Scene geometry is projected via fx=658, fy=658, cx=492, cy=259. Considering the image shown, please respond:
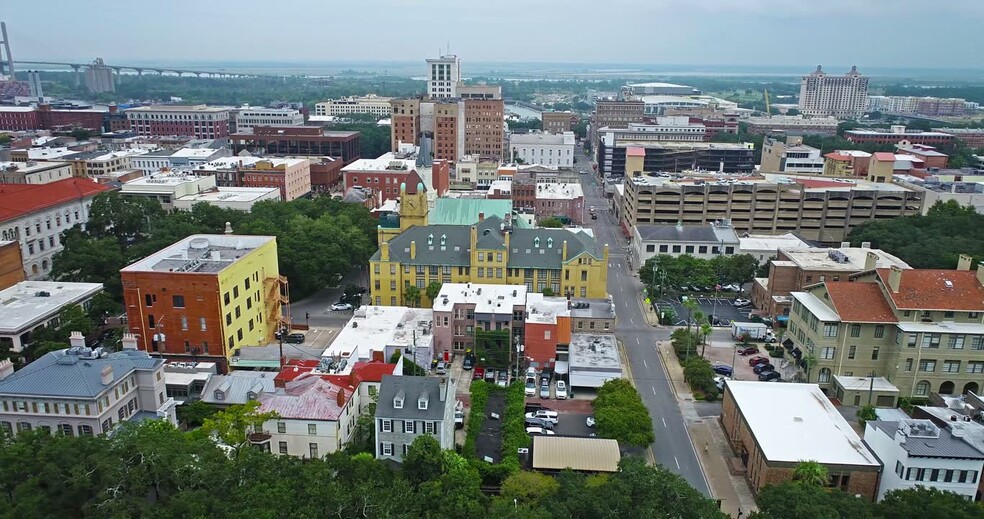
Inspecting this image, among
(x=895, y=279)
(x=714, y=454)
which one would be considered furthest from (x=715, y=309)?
(x=714, y=454)

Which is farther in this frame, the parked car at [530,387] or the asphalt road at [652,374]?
the parked car at [530,387]

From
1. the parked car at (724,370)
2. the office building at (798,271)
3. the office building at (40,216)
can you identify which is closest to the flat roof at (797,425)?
the parked car at (724,370)

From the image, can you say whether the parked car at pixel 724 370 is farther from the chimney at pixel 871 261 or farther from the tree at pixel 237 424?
the tree at pixel 237 424

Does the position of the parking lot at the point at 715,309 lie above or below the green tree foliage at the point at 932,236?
below

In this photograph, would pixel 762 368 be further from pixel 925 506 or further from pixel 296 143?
pixel 296 143

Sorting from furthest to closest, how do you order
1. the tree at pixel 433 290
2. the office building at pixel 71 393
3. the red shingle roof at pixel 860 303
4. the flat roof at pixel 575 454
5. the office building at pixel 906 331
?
the tree at pixel 433 290, the red shingle roof at pixel 860 303, the office building at pixel 906 331, the flat roof at pixel 575 454, the office building at pixel 71 393

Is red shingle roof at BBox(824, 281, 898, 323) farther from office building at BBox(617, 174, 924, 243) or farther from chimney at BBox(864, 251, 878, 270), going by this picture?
office building at BBox(617, 174, 924, 243)
